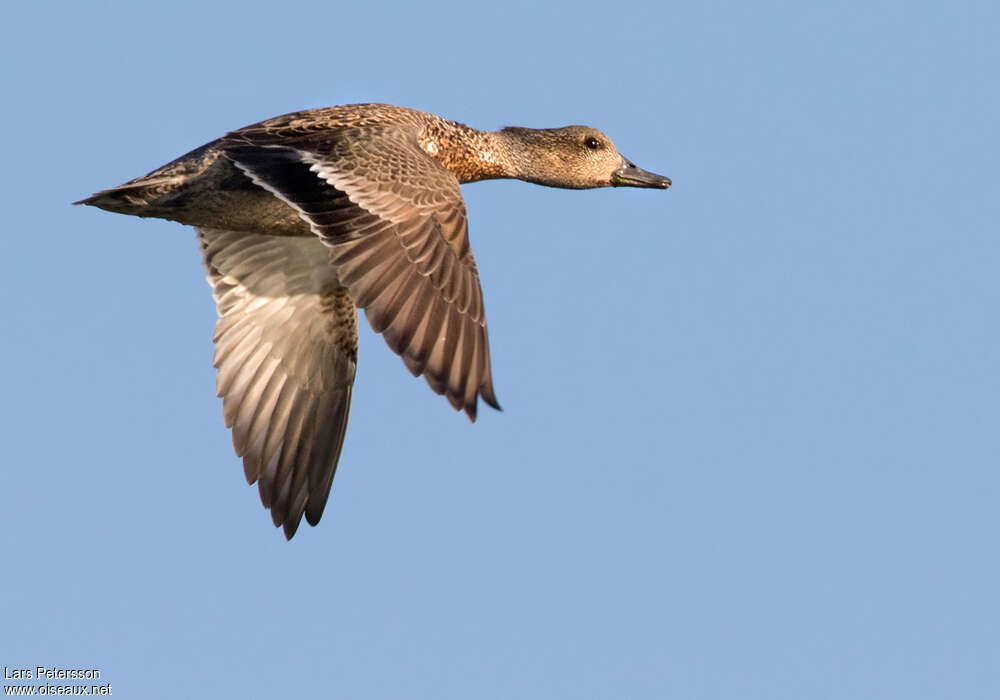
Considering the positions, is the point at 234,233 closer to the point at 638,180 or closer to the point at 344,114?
the point at 344,114

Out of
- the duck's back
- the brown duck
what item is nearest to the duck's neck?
the brown duck

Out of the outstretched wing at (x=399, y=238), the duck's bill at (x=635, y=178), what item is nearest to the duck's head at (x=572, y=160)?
the duck's bill at (x=635, y=178)

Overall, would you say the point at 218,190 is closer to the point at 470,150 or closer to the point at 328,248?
the point at 328,248

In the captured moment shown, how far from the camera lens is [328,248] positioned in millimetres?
9227

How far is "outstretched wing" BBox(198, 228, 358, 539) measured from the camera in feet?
37.9

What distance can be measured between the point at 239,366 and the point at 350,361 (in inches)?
33.5

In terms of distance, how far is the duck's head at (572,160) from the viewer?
12008 mm

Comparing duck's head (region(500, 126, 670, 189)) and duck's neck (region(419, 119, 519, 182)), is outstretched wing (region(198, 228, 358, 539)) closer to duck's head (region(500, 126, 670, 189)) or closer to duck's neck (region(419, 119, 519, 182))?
duck's neck (region(419, 119, 519, 182))

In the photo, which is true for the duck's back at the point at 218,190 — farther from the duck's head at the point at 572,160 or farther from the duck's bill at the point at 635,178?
the duck's bill at the point at 635,178

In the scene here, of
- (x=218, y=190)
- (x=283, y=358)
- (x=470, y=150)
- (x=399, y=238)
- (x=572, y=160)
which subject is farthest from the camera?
(x=572, y=160)

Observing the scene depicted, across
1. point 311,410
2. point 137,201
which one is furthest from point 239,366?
point 137,201

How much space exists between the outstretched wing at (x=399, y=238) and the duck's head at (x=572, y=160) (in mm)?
2328

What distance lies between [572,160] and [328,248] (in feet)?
11.5

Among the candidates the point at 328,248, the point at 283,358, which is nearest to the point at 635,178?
the point at 283,358
